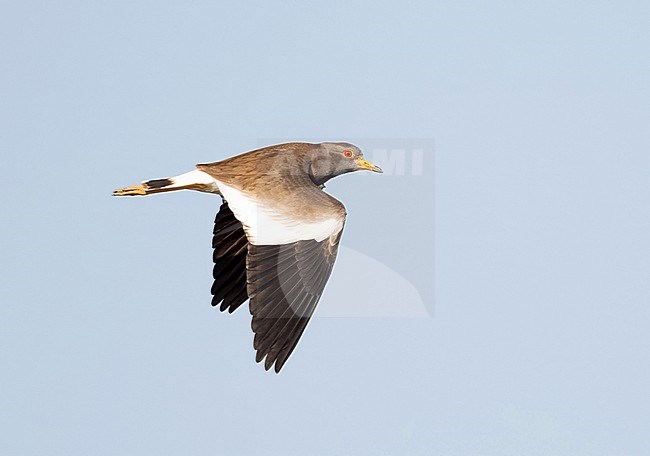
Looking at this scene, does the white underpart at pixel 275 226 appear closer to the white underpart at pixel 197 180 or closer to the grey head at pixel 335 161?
the white underpart at pixel 197 180

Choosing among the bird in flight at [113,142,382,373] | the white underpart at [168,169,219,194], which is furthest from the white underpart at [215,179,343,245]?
the white underpart at [168,169,219,194]

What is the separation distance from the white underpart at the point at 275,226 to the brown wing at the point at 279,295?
0.12 metres

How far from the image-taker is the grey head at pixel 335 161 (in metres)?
21.5

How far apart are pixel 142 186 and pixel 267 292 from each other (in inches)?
174

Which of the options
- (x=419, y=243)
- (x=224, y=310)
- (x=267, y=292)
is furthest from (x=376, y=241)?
(x=267, y=292)

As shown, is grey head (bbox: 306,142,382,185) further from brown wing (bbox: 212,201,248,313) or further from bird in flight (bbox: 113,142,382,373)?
brown wing (bbox: 212,201,248,313)

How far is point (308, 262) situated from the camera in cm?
1884

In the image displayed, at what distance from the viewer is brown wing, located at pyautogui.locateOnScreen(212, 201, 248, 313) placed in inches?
867

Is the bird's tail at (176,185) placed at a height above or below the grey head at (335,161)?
below

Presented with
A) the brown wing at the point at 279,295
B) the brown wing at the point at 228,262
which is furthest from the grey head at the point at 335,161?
the brown wing at the point at 279,295

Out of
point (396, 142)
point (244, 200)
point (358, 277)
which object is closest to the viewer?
point (244, 200)

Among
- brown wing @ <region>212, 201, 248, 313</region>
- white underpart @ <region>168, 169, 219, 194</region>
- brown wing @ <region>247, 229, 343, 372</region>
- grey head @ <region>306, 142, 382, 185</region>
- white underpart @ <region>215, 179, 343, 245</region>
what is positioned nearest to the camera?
brown wing @ <region>247, 229, 343, 372</region>

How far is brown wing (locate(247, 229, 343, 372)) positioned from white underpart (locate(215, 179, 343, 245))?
0.40 feet

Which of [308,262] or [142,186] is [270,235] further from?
[142,186]
